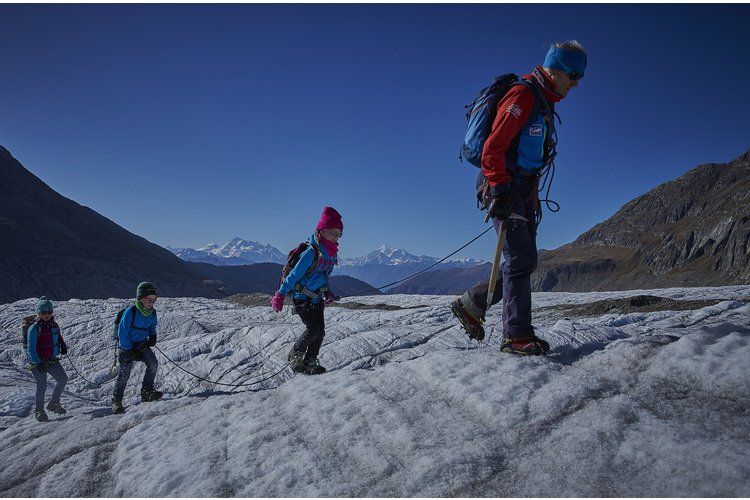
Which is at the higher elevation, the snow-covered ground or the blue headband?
the blue headband

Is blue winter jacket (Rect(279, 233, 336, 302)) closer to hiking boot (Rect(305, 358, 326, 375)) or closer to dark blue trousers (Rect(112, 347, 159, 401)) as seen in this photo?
hiking boot (Rect(305, 358, 326, 375))

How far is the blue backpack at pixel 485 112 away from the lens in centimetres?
496

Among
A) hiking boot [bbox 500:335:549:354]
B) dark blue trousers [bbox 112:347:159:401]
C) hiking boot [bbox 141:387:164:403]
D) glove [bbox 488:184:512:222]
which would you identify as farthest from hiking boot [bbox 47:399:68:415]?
glove [bbox 488:184:512:222]

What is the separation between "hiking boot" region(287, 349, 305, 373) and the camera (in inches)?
291

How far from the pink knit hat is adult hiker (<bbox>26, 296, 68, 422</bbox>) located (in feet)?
23.7

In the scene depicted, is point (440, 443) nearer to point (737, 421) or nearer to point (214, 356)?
point (737, 421)

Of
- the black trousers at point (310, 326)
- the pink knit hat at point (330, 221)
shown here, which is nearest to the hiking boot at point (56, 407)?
the black trousers at point (310, 326)

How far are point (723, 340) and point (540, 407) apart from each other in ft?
6.98

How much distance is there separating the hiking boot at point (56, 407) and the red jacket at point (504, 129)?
1048 cm

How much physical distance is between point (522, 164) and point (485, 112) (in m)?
0.85

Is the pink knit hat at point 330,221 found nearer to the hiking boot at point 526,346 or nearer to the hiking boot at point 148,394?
the hiking boot at point 526,346

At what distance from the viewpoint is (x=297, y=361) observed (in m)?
7.44

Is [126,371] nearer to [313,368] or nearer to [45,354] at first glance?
[45,354]

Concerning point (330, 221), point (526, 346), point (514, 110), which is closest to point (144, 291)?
point (330, 221)
